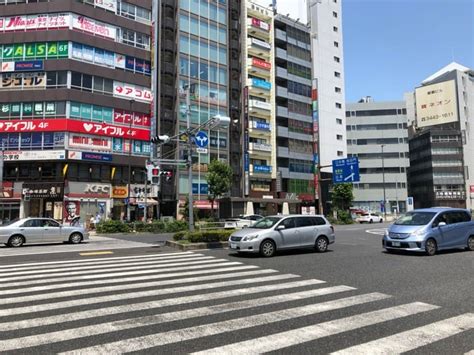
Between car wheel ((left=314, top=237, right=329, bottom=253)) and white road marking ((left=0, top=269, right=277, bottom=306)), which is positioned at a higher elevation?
car wheel ((left=314, top=237, right=329, bottom=253))

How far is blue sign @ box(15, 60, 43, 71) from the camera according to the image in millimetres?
Result: 41438

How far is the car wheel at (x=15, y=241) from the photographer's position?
1967cm

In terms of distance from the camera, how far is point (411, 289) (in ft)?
27.4

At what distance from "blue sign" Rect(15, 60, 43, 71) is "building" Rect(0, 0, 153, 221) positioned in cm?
10

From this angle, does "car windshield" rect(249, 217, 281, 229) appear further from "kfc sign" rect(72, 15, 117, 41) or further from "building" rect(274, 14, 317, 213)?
"building" rect(274, 14, 317, 213)

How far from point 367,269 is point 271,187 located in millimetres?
48709

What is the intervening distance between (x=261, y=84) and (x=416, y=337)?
188 ft

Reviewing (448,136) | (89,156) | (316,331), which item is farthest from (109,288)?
(448,136)

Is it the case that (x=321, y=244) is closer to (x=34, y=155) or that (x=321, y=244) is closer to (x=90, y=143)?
(x=90, y=143)

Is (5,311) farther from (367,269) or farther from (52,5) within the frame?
(52,5)

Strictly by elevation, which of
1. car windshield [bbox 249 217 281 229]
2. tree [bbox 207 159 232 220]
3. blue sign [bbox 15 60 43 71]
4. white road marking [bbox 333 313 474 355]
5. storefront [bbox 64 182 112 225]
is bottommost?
white road marking [bbox 333 313 474 355]

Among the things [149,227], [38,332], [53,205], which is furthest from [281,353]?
[53,205]

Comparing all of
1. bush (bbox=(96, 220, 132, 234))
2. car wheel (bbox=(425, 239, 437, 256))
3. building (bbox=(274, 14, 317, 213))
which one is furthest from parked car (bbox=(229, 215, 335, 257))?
building (bbox=(274, 14, 317, 213))

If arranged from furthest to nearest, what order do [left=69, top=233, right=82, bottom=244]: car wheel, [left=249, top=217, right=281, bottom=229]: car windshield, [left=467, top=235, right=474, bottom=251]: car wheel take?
[left=69, top=233, right=82, bottom=244]: car wheel → [left=467, top=235, right=474, bottom=251]: car wheel → [left=249, top=217, right=281, bottom=229]: car windshield
